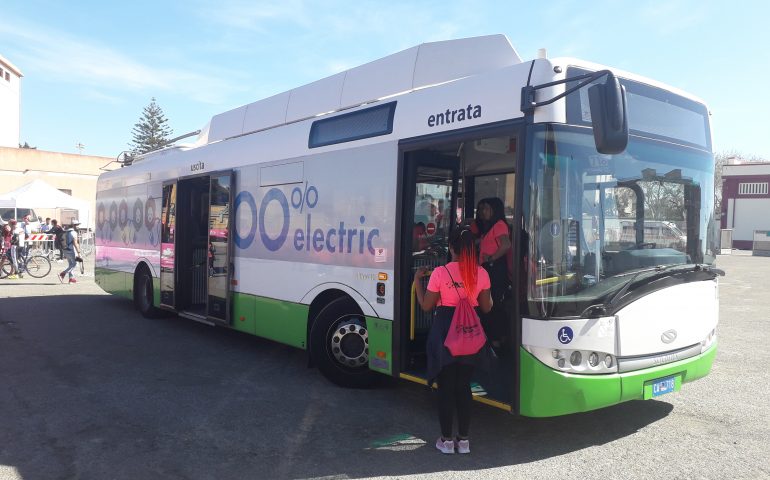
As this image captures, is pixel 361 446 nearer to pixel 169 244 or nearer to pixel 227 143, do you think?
pixel 227 143

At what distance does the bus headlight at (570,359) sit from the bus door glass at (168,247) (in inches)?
258

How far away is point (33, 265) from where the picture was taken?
18094 millimetres

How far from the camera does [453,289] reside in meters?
4.34

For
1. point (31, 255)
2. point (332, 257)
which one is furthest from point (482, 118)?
point (31, 255)

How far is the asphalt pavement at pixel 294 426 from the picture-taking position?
13.8 feet

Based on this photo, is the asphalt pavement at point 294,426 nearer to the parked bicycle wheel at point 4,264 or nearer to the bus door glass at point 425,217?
the bus door glass at point 425,217

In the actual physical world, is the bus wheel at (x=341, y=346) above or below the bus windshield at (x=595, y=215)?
below

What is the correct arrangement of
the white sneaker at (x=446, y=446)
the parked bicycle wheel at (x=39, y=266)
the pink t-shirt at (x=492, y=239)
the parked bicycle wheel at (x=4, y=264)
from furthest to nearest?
the parked bicycle wheel at (x=39, y=266), the parked bicycle wheel at (x=4, y=264), the pink t-shirt at (x=492, y=239), the white sneaker at (x=446, y=446)

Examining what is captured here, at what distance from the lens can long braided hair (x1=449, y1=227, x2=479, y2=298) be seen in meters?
4.34

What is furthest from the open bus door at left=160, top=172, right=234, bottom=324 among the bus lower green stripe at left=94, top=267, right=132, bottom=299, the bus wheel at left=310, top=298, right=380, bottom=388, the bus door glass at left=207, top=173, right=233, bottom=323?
the bus wheel at left=310, top=298, right=380, bottom=388

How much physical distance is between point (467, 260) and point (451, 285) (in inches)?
8.7

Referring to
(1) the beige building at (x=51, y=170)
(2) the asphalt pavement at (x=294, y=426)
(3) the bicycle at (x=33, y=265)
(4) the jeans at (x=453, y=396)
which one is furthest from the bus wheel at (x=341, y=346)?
(1) the beige building at (x=51, y=170)

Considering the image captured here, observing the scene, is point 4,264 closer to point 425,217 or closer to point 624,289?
point 425,217

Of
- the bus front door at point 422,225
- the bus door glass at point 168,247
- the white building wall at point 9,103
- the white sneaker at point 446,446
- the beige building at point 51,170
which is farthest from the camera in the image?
the white building wall at point 9,103
